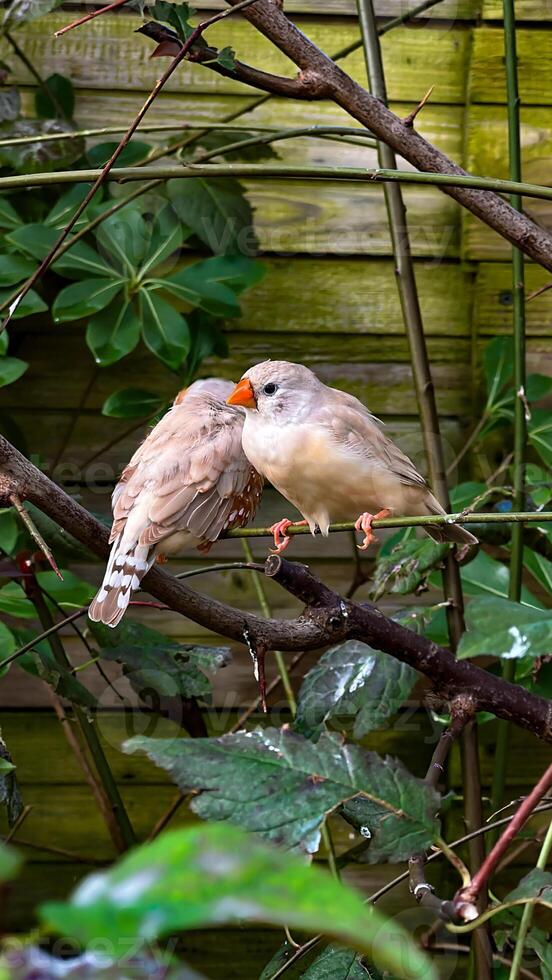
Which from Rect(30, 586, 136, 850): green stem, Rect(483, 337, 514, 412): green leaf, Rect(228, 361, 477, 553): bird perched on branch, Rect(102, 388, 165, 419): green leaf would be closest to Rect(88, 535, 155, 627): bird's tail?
Rect(228, 361, 477, 553): bird perched on branch

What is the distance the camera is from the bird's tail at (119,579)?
1.21m

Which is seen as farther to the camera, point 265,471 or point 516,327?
point 516,327

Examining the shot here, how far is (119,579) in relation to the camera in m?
1.22

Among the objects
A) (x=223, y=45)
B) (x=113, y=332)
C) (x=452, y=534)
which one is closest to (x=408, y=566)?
(x=452, y=534)

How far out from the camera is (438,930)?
1790mm

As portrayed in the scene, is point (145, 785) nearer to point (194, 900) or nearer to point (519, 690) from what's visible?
point (519, 690)

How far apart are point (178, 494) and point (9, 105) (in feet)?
3.47

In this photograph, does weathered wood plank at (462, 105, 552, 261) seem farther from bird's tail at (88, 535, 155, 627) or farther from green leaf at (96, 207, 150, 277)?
bird's tail at (88, 535, 155, 627)

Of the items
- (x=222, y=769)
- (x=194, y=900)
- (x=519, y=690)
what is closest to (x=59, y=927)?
(x=194, y=900)

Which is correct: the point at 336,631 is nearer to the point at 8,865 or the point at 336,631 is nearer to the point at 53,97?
the point at 8,865

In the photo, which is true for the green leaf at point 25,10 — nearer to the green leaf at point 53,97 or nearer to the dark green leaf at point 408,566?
the green leaf at point 53,97

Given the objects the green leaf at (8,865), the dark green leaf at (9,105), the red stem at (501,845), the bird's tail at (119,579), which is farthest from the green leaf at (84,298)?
the green leaf at (8,865)

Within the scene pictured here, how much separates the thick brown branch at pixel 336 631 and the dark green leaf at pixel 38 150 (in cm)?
103

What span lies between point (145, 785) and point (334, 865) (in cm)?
66
